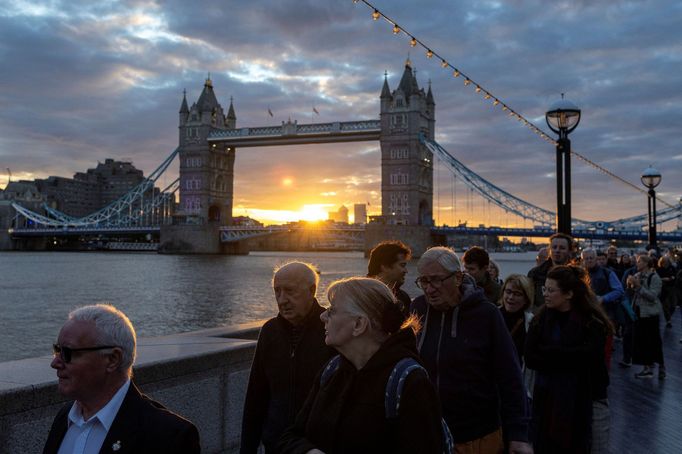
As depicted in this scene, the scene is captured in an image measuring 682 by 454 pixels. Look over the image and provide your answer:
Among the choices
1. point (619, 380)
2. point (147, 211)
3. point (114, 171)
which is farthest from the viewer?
point (114, 171)

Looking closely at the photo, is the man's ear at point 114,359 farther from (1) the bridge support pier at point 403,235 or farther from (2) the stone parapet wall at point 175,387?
(1) the bridge support pier at point 403,235

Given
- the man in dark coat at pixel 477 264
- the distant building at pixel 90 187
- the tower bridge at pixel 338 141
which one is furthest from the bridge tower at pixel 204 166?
the man in dark coat at pixel 477 264

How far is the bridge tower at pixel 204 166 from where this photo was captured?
72.2 metres

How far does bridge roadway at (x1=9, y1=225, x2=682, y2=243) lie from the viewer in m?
45.8

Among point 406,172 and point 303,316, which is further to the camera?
point 406,172

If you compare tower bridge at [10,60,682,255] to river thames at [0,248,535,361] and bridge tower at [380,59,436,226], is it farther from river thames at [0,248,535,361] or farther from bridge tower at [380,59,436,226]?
river thames at [0,248,535,361]

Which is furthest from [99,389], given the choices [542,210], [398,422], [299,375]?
[542,210]

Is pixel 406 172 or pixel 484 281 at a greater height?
pixel 406 172

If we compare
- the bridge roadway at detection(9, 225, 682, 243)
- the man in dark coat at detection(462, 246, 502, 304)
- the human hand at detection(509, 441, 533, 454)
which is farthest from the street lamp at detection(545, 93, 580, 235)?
the bridge roadway at detection(9, 225, 682, 243)

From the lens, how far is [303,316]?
273 centimetres

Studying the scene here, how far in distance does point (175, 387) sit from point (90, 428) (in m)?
1.62

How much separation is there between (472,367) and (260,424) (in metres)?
0.90

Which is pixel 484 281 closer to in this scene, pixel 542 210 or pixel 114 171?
pixel 542 210

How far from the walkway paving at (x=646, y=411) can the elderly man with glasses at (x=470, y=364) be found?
196 cm
